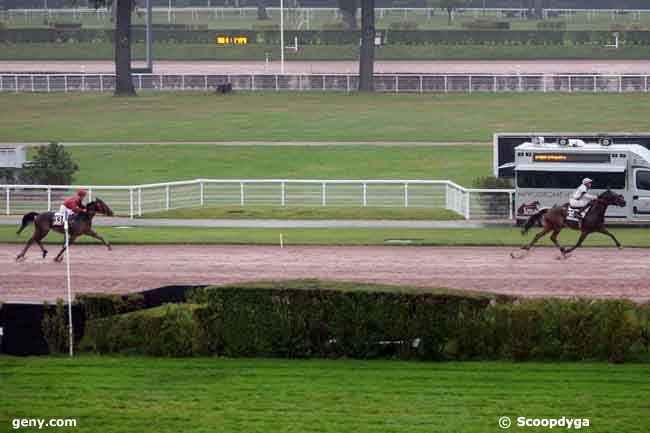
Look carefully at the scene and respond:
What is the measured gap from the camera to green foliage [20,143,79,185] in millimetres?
39031

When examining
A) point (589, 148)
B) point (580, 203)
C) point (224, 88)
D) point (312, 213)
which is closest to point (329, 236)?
point (312, 213)

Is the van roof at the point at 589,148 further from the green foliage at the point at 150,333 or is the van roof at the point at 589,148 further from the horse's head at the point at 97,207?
the green foliage at the point at 150,333

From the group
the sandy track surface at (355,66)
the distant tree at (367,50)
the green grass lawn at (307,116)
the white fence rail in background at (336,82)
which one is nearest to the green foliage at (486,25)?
the sandy track surface at (355,66)

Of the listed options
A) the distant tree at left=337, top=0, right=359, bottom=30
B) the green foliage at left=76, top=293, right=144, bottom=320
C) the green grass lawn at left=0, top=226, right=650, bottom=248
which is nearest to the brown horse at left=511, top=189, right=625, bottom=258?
the green grass lawn at left=0, top=226, right=650, bottom=248

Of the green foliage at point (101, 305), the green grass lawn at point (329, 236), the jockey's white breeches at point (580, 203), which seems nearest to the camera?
the green foliage at point (101, 305)

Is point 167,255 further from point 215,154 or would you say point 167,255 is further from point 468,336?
point 215,154

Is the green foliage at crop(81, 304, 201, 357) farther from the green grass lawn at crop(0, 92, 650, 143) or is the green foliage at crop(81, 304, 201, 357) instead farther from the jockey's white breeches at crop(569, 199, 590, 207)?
the green grass lawn at crop(0, 92, 650, 143)

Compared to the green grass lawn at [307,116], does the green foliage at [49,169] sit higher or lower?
lower

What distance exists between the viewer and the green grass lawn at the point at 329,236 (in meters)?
28.9

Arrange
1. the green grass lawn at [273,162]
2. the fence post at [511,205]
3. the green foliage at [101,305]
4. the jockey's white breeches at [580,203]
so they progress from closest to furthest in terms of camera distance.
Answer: the green foliage at [101,305] < the jockey's white breeches at [580,203] < the fence post at [511,205] < the green grass lawn at [273,162]

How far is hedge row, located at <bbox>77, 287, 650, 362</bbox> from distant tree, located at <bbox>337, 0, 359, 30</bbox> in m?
74.4

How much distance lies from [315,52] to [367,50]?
1896 cm

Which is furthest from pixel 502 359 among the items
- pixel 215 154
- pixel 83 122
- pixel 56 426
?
pixel 83 122

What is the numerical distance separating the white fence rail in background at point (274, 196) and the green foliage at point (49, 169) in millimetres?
1440
